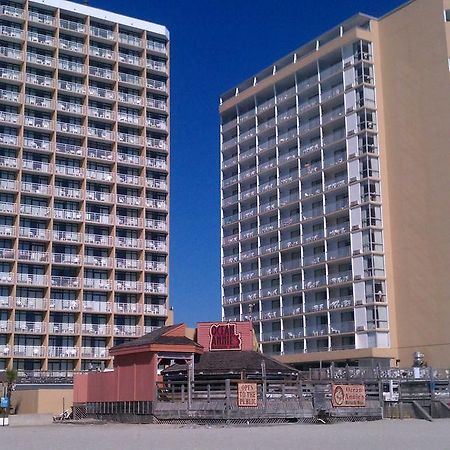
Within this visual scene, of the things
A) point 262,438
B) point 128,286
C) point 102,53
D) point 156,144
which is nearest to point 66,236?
point 128,286

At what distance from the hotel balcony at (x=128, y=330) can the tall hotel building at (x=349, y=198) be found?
1369cm

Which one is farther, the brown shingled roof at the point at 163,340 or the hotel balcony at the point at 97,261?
the hotel balcony at the point at 97,261

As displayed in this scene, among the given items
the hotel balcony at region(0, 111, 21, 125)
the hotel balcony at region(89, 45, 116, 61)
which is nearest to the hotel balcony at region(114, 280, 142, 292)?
the hotel balcony at region(0, 111, 21, 125)

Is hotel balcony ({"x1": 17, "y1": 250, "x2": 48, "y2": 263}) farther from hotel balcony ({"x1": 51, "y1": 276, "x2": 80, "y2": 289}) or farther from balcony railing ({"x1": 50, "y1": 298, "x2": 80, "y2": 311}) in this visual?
balcony railing ({"x1": 50, "y1": 298, "x2": 80, "y2": 311})

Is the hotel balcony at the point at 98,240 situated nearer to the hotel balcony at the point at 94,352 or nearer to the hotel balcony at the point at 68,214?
the hotel balcony at the point at 68,214

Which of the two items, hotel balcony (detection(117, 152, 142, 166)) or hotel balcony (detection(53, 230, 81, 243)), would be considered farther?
hotel balcony (detection(117, 152, 142, 166))

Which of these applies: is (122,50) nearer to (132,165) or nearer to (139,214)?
(132,165)

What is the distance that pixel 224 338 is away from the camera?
52.7 metres

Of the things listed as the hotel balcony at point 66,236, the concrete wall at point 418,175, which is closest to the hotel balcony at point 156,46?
the hotel balcony at point 66,236

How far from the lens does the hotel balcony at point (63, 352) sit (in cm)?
8262

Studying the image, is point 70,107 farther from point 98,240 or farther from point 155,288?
point 155,288

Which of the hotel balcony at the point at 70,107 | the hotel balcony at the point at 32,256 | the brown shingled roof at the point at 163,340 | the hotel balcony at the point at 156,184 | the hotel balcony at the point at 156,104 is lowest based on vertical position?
the brown shingled roof at the point at 163,340

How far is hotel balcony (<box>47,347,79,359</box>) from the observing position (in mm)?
82625

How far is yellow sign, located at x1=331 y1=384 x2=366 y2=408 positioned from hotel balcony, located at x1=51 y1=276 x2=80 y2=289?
48.2 m
